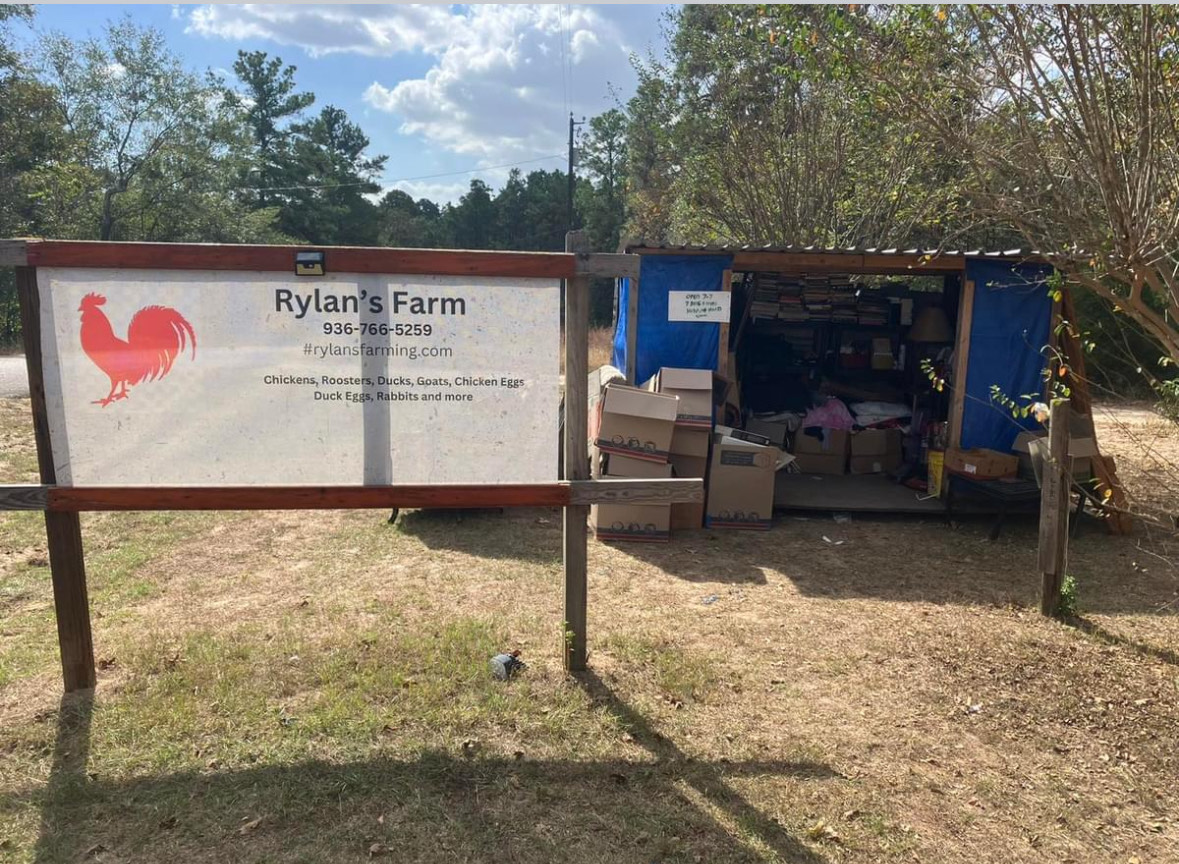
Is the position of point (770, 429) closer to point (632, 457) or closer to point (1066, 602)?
point (632, 457)

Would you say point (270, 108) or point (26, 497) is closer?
point (26, 497)

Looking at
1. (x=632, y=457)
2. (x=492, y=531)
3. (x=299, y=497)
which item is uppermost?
(x=299, y=497)

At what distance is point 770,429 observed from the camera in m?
8.94

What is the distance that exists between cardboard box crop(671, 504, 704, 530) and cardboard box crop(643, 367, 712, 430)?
716 millimetres

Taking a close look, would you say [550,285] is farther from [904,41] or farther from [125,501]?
[904,41]

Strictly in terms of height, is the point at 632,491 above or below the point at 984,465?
above

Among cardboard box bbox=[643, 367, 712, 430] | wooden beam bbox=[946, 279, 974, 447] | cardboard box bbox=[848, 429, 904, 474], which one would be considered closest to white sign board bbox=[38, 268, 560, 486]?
cardboard box bbox=[643, 367, 712, 430]

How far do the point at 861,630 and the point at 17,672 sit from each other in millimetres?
4506

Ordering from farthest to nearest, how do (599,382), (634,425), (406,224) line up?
(406,224) < (599,382) < (634,425)

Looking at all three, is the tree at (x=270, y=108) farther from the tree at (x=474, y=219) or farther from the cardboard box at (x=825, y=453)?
the cardboard box at (x=825, y=453)

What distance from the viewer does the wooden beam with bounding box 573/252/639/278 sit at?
134 inches

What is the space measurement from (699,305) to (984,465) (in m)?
2.89

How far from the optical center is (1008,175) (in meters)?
4.86

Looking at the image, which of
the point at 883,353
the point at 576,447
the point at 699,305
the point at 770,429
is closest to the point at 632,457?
the point at 699,305
